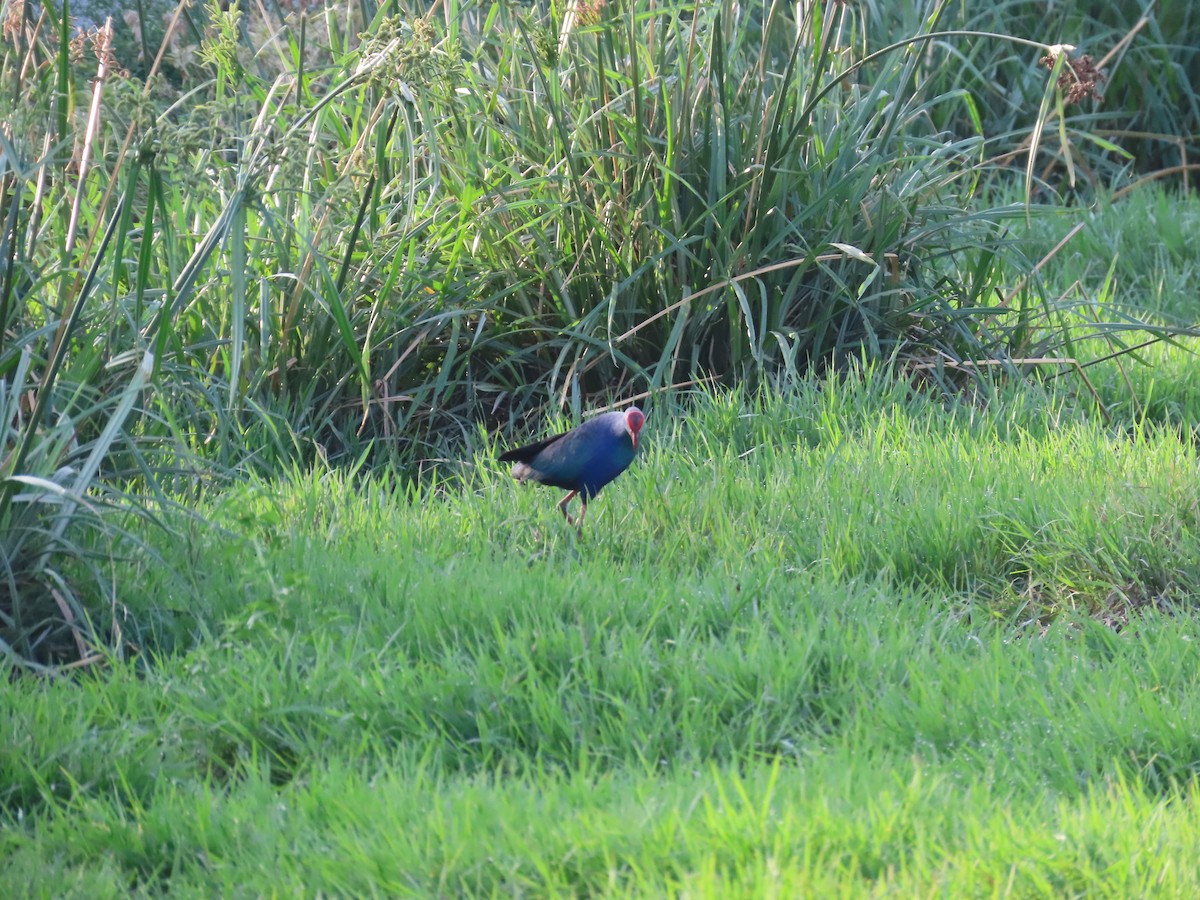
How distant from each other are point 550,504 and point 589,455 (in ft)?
1.17

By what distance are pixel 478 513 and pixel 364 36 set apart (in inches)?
52.2

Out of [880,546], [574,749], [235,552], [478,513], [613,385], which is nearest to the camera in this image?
[574,749]

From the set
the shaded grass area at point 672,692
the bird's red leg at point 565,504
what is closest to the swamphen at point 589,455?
the bird's red leg at point 565,504

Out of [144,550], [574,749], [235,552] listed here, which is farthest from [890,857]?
[144,550]

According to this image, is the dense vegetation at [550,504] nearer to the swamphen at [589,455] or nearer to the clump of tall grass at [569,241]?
the clump of tall grass at [569,241]

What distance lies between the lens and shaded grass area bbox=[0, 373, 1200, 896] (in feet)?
7.79

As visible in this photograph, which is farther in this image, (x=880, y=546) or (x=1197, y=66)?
(x=1197, y=66)

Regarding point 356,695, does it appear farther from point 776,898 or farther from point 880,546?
point 880,546

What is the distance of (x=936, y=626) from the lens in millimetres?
3398

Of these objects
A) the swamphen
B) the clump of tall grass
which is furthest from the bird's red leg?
the clump of tall grass

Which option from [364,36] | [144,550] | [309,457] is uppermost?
[364,36]

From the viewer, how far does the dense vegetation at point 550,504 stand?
8.30 ft

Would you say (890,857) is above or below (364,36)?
below

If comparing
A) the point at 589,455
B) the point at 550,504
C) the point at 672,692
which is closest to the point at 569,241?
the point at 550,504
